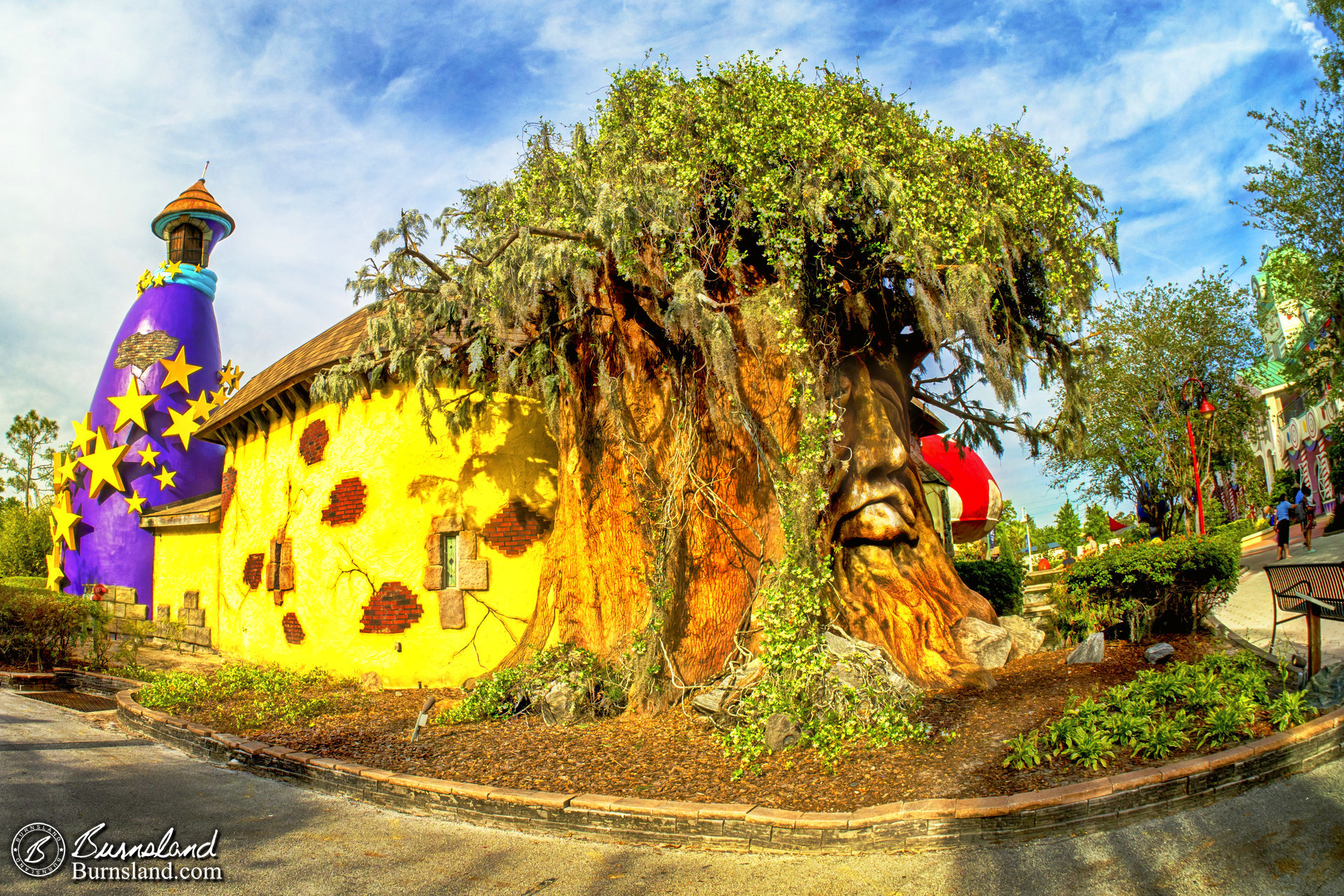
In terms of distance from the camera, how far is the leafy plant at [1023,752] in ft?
17.0

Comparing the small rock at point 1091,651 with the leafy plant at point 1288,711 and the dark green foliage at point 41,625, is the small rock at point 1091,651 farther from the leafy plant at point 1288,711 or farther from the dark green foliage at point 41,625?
the dark green foliage at point 41,625

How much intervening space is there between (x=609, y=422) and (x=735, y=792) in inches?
171

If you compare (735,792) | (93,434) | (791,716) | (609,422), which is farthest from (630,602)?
(93,434)

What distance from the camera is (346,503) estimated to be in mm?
11203

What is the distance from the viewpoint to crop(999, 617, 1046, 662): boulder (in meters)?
9.01

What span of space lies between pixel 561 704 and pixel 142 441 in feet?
53.6

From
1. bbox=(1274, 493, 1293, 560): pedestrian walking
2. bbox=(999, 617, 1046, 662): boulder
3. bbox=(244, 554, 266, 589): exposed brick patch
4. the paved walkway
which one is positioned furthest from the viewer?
bbox=(1274, 493, 1293, 560): pedestrian walking

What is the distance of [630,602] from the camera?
8664 millimetres

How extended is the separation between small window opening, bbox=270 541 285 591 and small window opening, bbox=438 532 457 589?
3331 mm

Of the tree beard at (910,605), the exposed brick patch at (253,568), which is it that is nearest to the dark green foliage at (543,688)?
the tree beard at (910,605)

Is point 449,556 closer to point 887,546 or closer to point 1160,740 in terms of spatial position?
point 887,546

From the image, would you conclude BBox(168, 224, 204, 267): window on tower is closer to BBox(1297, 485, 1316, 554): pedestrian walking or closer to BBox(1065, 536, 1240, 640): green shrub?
BBox(1065, 536, 1240, 640): green shrub

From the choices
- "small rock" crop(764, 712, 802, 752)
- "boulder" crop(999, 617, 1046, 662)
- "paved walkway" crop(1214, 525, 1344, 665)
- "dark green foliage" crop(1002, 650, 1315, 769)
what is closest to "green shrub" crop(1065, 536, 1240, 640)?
"paved walkway" crop(1214, 525, 1344, 665)

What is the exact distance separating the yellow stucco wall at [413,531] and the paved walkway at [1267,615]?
27.7 ft
